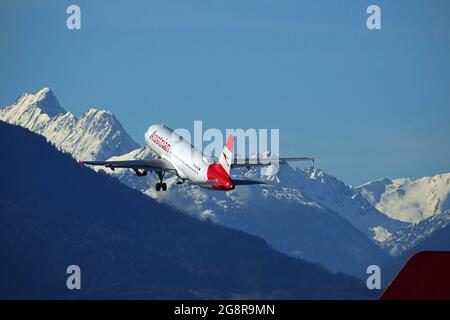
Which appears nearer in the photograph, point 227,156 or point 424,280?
point 424,280

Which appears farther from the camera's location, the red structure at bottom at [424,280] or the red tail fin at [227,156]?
the red tail fin at [227,156]

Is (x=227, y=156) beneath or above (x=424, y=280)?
above

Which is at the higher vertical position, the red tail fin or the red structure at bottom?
the red tail fin

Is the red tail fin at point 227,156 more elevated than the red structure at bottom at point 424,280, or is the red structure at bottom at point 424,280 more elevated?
the red tail fin at point 227,156

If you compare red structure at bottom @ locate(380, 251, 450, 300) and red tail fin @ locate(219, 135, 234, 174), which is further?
red tail fin @ locate(219, 135, 234, 174)
